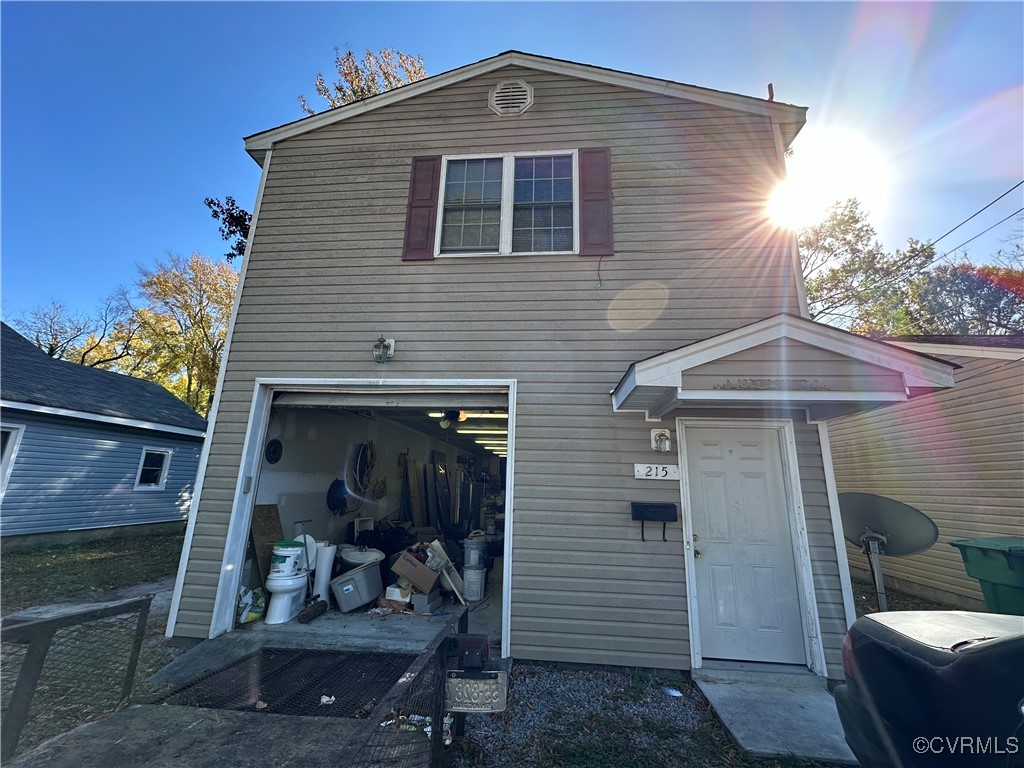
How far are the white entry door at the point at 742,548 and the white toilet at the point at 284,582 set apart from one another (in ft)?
14.0

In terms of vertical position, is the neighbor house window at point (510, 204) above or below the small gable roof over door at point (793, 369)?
above

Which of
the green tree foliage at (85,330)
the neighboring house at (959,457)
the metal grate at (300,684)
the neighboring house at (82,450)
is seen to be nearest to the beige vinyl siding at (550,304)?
the metal grate at (300,684)

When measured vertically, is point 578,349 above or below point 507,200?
below

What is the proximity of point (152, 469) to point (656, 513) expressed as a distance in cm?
1335

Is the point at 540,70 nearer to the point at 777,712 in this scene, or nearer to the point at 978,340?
the point at 978,340

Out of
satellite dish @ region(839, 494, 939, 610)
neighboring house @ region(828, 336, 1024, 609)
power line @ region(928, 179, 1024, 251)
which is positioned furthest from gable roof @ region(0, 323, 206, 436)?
power line @ region(928, 179, 1024, 251)

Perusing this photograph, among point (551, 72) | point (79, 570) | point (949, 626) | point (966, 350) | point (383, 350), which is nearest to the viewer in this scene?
point (949, 626)

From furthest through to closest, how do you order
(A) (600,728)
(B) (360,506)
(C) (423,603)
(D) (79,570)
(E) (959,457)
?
1. (B) (360,506)
2. (D) (79,570)
3. (E) (959,457)
4. (C) (423,603)
5. (A) (600,728)

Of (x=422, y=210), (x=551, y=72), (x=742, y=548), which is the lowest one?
(x=742, y=548)

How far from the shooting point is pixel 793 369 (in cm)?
325

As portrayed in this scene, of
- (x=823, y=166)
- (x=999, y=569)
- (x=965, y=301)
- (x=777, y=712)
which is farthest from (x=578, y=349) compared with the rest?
(x=965, y=301)

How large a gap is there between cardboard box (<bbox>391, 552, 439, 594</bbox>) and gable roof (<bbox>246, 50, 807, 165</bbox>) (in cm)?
575

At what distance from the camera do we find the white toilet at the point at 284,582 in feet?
15.2

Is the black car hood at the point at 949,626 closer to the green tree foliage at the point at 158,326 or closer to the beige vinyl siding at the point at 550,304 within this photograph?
the beige vinyl siding at the point at 550,304
